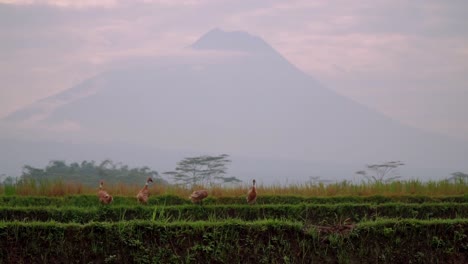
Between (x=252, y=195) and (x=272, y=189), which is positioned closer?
(x=252, y=195)

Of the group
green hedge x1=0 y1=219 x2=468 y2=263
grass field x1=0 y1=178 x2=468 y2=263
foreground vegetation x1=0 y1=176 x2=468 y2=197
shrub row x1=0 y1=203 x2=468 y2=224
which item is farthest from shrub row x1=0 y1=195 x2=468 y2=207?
green hedge x1=0 y1=219 x2=468 y2=263

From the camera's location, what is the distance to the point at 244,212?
42.0ft

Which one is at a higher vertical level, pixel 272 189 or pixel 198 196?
pixel 272 189

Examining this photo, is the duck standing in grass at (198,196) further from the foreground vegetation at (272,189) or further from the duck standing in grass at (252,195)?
the foreground vegetation at (272,189)

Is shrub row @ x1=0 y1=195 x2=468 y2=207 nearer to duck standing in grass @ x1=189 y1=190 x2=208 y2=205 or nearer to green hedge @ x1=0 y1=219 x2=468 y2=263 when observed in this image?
duck standing in grass @ x1=189 y1=190 x2=208 y2=205

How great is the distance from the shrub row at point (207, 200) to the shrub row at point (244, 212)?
1.09 metres

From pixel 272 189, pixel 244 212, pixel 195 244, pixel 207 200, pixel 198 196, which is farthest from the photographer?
pixel 272 189

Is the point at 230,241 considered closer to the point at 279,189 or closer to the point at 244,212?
the point at 244,212

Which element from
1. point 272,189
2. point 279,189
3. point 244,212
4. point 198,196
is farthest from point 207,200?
point 279,189

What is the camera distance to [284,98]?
140 meters

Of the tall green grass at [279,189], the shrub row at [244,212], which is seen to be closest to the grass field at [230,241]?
the shrub row at [244,212]

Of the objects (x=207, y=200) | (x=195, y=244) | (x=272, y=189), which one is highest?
(x=272, y=189)

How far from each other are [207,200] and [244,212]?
1.40 meters

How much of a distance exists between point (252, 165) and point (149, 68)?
3856 centimetres
